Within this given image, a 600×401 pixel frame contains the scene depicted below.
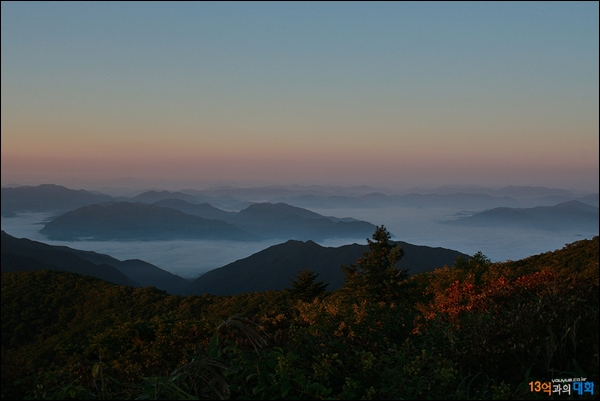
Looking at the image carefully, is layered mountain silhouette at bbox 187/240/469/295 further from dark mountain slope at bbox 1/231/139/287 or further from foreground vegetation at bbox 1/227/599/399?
foreground vegetation at bbox 1/227/599/399

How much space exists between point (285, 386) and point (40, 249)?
592ft

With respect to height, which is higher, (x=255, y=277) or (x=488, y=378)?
(x=488, y=378)

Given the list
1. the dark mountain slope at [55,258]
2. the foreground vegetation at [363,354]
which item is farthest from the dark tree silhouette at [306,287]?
the dark mountain slope at [55,258]

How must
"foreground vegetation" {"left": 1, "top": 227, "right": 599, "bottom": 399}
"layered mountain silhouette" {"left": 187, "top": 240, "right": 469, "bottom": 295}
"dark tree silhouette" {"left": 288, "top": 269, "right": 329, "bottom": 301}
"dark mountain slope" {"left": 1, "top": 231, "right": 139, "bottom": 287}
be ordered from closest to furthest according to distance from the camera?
"foreground vegetation" {"left": 1, "top": 227, "right": 599, "bottom": 399} → "dark tree silhouette" {"left": 288, "top": 269, "right": 329, "bottom": 301} → "dark mountain slope" {"left": 1, "top": 231, "right": 139, "bottom": 287} → "layered mountain silhouette" {"left": 187, "top": 240, "right": 469, "bottom": 295}

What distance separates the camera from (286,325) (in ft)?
19.2

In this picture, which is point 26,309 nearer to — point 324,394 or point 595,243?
point 324,394

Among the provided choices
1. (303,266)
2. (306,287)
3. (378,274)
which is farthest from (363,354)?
(303,266)

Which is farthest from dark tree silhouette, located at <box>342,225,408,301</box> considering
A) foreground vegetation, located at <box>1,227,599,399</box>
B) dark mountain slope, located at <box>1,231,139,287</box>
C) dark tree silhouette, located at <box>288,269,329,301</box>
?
dark mountain slope, located at <box>1,231,139,287</box>

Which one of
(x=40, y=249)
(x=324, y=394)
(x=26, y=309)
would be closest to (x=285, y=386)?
(x=324, y=394)

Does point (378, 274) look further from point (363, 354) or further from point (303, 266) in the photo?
point (303, 266)

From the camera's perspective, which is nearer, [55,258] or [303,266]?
[55,258]

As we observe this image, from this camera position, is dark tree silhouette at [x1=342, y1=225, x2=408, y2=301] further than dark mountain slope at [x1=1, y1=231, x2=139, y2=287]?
No

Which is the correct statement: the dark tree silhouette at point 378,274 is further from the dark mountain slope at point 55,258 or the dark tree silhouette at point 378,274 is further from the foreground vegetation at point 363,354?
the dark mountain slope at point 55,258

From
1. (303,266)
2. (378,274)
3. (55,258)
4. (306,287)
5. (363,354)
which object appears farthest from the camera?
(303,266)
